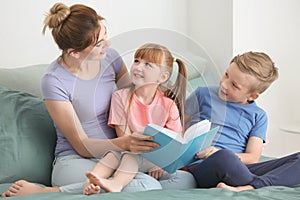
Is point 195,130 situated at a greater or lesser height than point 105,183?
greater

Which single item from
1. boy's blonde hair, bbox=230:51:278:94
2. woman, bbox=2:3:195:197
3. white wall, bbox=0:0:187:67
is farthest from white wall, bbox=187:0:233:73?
woman, bbox=2:3:195:197

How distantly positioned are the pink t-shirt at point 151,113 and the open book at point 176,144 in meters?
0.05

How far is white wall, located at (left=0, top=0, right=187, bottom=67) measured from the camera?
8.12 feet

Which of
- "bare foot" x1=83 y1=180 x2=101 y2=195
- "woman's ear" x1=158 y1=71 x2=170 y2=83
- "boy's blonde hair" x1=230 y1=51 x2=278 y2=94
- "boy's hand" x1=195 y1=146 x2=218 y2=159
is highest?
"woman's ear" x1=158 y1=71 x2=170 y2=83

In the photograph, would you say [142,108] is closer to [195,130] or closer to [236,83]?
[195,130]

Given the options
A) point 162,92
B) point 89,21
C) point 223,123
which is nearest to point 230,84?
point 223,123

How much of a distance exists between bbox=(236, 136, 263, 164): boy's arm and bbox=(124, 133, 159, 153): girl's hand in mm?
490

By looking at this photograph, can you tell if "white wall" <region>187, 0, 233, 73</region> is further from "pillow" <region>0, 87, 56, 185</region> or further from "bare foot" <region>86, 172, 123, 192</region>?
"bare foot" <region>86, 172, 123, 192</region>

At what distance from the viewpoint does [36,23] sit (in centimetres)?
255

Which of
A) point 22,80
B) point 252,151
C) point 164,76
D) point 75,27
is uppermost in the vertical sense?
point 75,27

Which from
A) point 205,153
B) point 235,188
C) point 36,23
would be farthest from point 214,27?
point 235,188

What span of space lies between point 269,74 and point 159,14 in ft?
3.29

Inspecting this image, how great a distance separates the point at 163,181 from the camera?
5.92ft

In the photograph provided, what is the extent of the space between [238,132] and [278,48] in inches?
39.8
